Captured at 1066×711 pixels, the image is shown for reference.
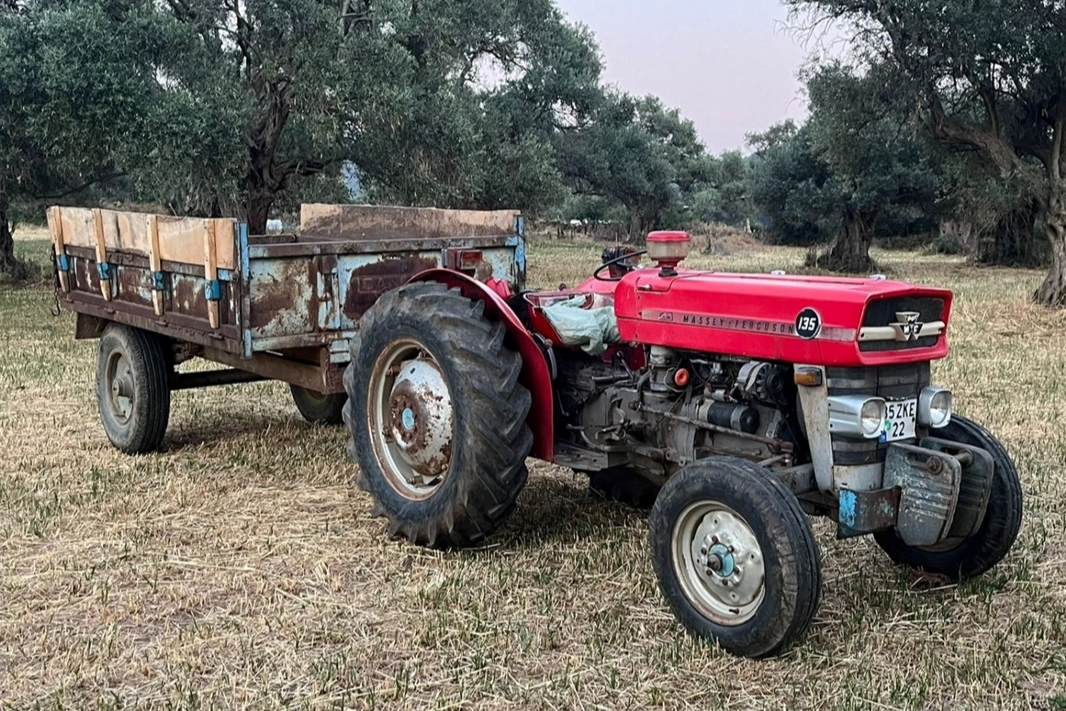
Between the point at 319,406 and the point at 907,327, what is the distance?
15.1 ft

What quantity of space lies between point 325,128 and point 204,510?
8.80 m

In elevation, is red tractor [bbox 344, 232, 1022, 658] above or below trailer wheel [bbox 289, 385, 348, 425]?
above

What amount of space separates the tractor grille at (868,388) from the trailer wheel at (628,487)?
1687 mm

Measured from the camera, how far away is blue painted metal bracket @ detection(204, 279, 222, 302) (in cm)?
561

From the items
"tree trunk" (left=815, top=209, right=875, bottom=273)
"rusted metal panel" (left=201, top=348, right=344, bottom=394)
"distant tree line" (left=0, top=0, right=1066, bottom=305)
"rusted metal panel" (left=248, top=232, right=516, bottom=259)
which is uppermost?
"distant tree line" (left=0, top=0, right=1066, bottom=305)

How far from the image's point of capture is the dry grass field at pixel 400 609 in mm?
3453

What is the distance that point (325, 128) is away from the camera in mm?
13383

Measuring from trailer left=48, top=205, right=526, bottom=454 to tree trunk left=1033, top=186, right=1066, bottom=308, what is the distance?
35.9 feet

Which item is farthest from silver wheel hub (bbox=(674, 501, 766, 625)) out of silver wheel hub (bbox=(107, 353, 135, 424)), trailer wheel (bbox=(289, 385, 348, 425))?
silver wheel hub (bbox=(107, 353, 135, 424))

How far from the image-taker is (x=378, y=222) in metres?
7.33

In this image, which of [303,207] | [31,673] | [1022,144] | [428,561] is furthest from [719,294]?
[1022,144]

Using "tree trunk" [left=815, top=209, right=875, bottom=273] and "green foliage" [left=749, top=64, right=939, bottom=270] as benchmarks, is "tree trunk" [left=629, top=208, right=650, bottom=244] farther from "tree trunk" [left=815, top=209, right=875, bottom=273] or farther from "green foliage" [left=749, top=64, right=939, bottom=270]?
"tree trunk" [left=815, top=209, right=875, bottom=273]

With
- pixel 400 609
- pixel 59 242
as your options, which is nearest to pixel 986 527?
pixel 400 609

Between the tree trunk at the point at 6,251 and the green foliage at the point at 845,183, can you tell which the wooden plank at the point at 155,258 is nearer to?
the green foliage at the point at 845,183
